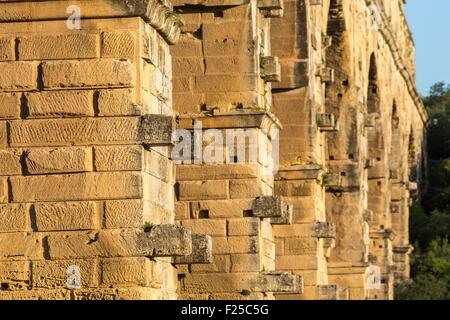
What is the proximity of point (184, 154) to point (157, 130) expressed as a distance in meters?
6.89

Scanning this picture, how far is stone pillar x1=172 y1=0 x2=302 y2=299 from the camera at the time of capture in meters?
20.9

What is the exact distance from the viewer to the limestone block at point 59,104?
47.7 feet

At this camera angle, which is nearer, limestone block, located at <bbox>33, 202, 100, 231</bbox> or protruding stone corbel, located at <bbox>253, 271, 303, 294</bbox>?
limestone block, located at <bbox>33, 202, 100, 231</bbox>

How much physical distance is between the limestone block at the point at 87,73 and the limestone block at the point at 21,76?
0.30 ft

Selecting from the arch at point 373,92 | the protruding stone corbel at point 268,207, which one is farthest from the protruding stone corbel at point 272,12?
the arch at point 373,92

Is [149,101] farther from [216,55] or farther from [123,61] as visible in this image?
[216,55]

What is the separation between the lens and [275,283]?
2084 cm

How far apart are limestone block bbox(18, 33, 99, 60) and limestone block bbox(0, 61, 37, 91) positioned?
0.21ft

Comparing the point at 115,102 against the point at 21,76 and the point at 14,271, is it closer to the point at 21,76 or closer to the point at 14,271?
the point at 21,76

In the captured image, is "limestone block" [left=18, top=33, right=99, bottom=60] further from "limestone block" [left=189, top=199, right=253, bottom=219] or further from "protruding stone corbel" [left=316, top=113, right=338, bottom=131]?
"protruding stone corbel" [left=316, top=113, right=338, bottom=131]

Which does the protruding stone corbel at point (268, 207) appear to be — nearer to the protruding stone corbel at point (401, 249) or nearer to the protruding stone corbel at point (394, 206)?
the protruding stone corbel at point (394, 206)

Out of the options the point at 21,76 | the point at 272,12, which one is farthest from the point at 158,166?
the point at 272,12

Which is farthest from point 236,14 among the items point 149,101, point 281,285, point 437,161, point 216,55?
point 437,161

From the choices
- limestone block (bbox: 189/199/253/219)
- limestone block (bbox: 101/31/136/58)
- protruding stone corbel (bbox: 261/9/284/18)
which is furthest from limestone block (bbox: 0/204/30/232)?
protruding stone corbel (bbox: 261/9/284/18)
